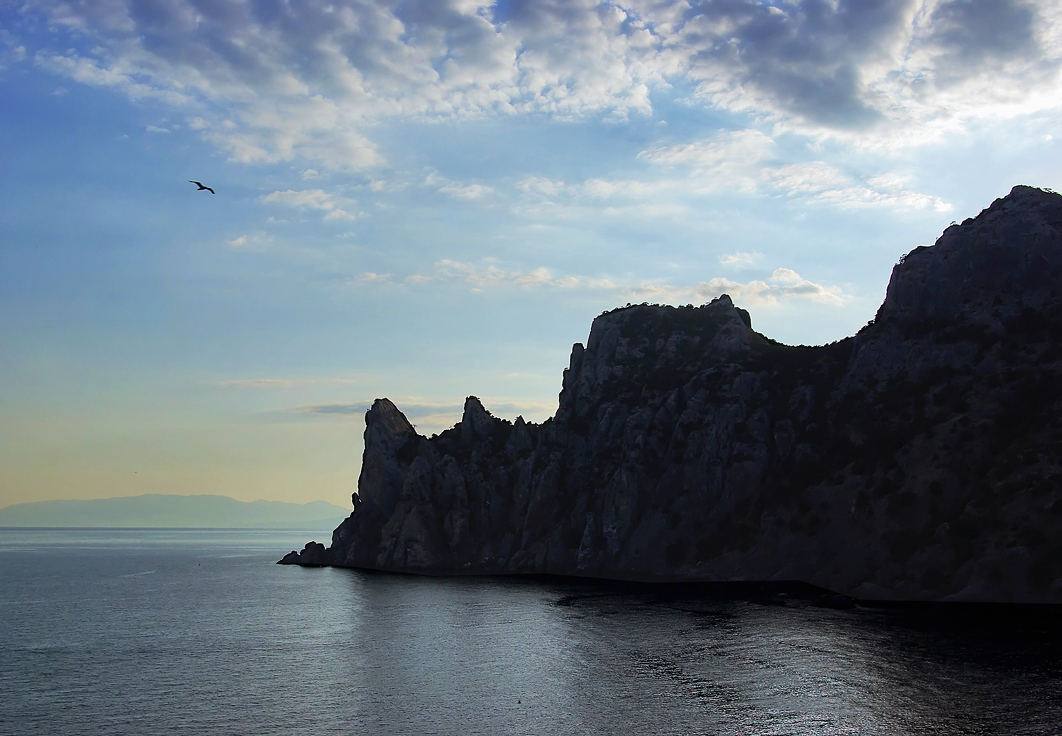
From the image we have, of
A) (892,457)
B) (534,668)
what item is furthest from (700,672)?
(892,457)

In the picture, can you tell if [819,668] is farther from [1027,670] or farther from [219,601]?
[219,601]

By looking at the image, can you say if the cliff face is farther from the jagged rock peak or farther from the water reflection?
the water reflection

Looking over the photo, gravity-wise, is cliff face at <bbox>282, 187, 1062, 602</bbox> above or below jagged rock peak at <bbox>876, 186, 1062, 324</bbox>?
below

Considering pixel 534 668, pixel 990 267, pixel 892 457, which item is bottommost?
pixel 534 668

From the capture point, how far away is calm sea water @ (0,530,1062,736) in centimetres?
7019

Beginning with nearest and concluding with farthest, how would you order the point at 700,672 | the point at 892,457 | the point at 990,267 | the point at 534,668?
the point at 700,672
the point at 534,668
the point at 892,457
the point at 990,267

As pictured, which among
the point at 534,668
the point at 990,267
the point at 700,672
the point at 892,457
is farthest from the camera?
the point at 990,267

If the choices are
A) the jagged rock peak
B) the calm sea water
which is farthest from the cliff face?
the calm sea water

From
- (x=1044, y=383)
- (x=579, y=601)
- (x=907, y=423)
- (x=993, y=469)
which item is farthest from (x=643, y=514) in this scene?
(x=1044, y=383)

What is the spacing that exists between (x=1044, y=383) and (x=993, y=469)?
22087mm

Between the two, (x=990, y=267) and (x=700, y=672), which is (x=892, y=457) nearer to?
(x=990, y=267)

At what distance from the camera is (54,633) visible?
11750 cm

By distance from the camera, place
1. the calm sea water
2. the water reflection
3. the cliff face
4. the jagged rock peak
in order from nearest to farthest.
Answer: the water reflection → the calm sea water → the cliff face → the jagged rock peak

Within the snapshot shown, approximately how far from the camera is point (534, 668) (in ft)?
301
